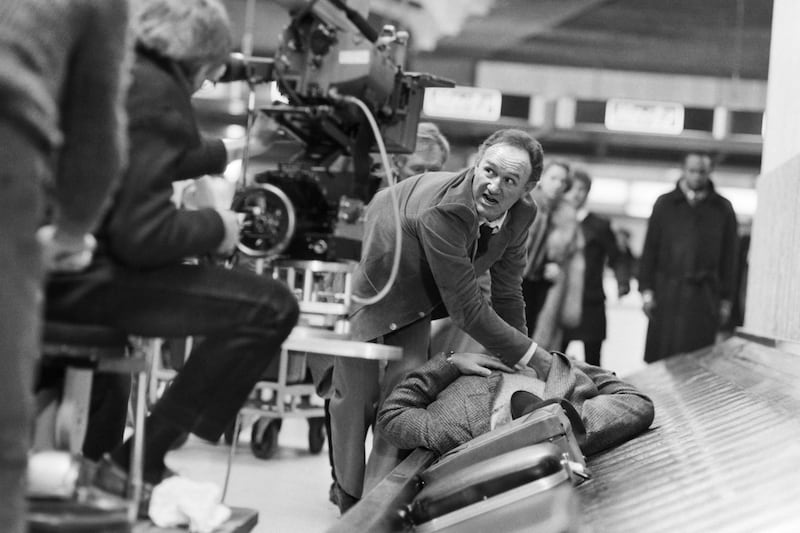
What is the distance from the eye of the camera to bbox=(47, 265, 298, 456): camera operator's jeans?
6.84 ft

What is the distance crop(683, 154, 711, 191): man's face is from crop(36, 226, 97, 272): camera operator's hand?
6.38 meters

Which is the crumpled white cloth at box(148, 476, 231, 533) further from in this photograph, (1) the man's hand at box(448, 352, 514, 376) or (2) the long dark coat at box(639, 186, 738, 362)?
(2) the long dark coat at box(639, 186, 738, 362)

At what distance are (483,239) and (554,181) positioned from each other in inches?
110

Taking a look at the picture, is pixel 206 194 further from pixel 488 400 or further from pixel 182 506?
pixel 182 506

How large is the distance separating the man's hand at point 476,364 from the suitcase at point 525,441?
51cm

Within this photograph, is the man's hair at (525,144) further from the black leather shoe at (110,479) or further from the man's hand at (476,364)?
the black leather shoe at (110,479)

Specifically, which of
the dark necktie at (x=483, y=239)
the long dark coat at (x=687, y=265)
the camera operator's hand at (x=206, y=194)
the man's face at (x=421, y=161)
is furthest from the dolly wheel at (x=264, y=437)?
the long dark coat at (x=687, y=265)

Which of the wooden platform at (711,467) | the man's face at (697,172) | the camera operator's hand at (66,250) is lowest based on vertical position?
the wooden platform at (711,467)

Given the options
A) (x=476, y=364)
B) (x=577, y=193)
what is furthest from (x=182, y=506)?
(x=577, y=193)

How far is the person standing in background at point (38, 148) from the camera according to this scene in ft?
5.51

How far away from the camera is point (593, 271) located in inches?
298

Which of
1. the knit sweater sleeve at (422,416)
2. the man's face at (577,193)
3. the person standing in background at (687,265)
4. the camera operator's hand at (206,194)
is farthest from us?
the person standing in background at (687,265)

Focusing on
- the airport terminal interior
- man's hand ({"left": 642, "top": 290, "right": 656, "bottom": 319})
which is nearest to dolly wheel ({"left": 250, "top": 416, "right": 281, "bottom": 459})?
the airport terminal interior

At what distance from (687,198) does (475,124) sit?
6.16m
